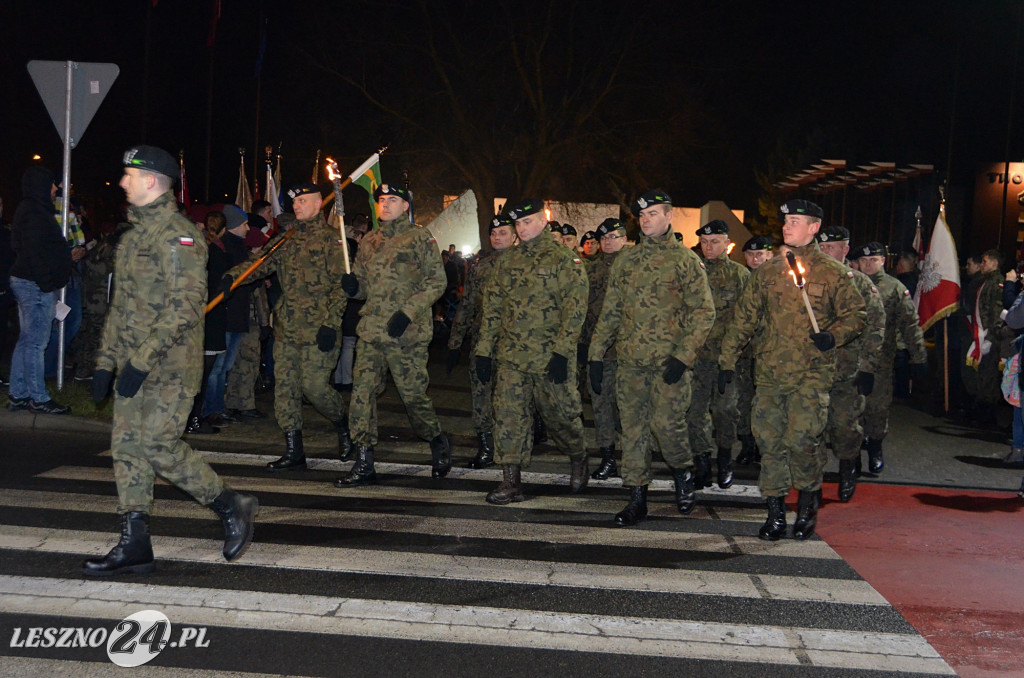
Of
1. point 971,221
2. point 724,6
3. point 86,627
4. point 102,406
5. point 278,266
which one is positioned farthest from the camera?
point 971,221

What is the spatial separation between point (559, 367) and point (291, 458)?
246 centimetres

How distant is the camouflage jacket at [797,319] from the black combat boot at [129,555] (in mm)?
3862

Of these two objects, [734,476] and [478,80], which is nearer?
[734,476]

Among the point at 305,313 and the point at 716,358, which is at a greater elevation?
the point at 305,313

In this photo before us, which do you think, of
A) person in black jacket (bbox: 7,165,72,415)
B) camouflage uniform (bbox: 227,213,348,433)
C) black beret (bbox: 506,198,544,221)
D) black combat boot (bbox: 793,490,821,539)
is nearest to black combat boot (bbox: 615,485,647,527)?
black combat boot (bbox: 793,490,821,539)

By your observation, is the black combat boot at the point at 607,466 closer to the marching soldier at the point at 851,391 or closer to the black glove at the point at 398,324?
the marching soldier at the point at 851,391

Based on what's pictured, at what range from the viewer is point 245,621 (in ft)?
16.0

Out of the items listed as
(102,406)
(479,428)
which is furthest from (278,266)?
(102,406)

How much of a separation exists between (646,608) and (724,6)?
1120 inches

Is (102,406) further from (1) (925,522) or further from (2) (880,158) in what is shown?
(2) (880,158)

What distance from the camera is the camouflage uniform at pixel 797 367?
6941 millimetres

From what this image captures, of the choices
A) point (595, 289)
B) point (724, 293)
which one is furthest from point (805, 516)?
point (595, 289)

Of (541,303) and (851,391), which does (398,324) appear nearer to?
(541,303)

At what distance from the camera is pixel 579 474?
8203 mm
